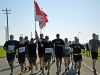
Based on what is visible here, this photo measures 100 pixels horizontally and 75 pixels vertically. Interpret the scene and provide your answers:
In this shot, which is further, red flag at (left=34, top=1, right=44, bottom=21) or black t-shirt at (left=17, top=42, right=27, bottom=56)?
red flag at (left=34, top=1, right=44, bottom=21)

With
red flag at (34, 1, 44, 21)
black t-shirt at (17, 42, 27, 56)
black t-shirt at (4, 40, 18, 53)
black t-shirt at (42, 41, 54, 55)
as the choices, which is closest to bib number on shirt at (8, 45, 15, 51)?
black t-shirt at (4, 40, 18, 53)

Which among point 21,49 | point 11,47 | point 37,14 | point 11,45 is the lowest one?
point 21,49

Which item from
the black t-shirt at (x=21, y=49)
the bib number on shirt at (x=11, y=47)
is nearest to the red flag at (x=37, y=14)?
the black t-shirt at (x=21, y=49)

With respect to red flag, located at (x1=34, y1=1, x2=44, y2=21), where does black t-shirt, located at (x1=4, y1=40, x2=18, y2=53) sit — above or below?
below

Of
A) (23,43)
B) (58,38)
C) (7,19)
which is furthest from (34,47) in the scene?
(7,19)

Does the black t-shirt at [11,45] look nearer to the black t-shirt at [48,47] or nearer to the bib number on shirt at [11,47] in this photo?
the bib number on shirt at [11,47]

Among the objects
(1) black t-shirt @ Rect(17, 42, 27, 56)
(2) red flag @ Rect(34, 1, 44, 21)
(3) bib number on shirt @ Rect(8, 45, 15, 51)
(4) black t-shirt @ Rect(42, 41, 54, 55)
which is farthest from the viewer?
(2) red flag @ Rect(34, 1, 44, 21)

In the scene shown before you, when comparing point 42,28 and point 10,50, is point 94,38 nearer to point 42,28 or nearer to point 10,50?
point 10,50

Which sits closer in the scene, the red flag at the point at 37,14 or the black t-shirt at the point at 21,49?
the black t-shirt at the point at 21,49

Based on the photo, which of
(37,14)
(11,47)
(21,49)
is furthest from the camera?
(37,14)

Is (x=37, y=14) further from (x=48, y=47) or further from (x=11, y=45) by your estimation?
(x=11, y=45)

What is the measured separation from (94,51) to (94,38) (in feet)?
2.57

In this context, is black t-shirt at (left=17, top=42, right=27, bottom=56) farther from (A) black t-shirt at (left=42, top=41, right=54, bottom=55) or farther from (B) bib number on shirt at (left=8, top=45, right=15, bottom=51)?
(A) black t-shirt at (left=42, top=41, right=54, bottom=55)

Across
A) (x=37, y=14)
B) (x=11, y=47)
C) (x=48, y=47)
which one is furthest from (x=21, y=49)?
(x=37, y=14)
